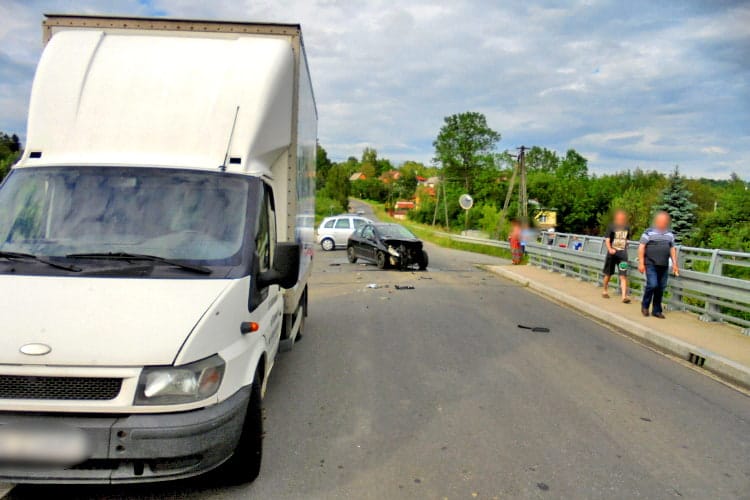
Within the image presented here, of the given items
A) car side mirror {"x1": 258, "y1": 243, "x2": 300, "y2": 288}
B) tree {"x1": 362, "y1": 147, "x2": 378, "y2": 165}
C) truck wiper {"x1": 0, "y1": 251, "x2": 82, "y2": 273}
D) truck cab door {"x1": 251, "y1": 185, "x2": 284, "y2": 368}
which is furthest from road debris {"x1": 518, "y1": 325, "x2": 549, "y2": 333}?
tree {"x1": 362, "y1": 147, "x2": 378, "y2": 165}

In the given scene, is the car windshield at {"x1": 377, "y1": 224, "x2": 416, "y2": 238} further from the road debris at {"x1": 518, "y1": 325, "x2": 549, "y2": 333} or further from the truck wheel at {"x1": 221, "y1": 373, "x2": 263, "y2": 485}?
the truck wheel at {"x1": 221, "y1": 373, "x2": 263, "y2": 485}

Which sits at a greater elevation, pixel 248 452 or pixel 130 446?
pixel 130 446

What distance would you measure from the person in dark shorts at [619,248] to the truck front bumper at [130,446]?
9.98 m

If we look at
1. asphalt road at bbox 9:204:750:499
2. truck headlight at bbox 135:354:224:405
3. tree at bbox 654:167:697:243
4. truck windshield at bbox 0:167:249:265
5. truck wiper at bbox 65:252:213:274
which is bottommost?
asphalt road at bbox 9:204:750:499

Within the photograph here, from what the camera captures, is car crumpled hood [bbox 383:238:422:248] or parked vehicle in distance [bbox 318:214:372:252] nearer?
car crumpled hood [bbox 383:238:422:248]

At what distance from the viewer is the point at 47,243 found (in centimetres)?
351

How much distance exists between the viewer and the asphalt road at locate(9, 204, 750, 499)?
3492 mm

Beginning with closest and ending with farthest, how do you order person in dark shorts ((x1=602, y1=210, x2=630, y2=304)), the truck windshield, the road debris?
the truck windshield
the road debris
person in dark shorts ((x1=602, y1=210, x2=630, y2=304))

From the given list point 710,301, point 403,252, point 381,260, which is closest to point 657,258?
point 710,301

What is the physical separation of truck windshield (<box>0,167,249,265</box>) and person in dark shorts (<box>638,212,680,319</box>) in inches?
296

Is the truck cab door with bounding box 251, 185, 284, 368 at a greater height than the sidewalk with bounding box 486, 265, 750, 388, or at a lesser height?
greater

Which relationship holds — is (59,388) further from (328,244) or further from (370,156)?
(370,156)

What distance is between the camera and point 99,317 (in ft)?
9.52

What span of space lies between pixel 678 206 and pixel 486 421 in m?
33.4
